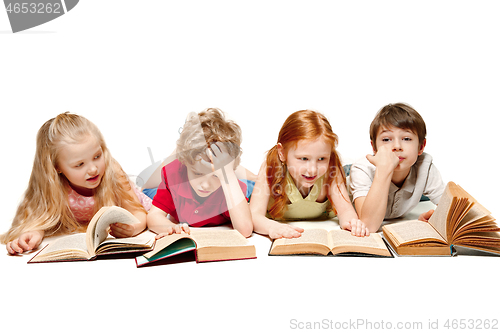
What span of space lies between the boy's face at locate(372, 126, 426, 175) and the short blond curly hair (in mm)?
1079

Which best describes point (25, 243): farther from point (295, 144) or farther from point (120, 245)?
point (295, 144)

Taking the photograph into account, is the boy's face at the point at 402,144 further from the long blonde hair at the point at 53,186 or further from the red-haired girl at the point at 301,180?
the long blonde hair at the point at 53,186

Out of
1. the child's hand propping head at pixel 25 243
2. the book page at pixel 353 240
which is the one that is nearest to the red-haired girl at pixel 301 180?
the book page at pixel 353 240

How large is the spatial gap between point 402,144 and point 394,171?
0.24m

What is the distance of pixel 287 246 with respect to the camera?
259 cm

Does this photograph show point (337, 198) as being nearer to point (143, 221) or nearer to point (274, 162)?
point (274, 162)

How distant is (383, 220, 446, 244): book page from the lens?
2.56 m

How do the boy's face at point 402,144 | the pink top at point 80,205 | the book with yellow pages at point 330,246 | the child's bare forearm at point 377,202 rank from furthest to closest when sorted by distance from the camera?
the pink top at point 80,205, the boy's face at point 402,144, the child's bare forearm at point 377,202, the book with yellow pages at point 330,246

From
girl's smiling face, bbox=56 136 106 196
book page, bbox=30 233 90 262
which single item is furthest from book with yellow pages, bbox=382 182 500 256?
girl's smiling face, bbox=56 136 106 196

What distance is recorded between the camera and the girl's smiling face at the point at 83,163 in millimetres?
3023

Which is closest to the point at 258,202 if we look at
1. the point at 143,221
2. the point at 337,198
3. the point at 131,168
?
the point at 337,198

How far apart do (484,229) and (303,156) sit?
1218 mm

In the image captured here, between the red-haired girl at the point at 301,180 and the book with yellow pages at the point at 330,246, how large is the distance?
0.19m

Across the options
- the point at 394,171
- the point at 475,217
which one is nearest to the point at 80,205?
the point at 394,171
